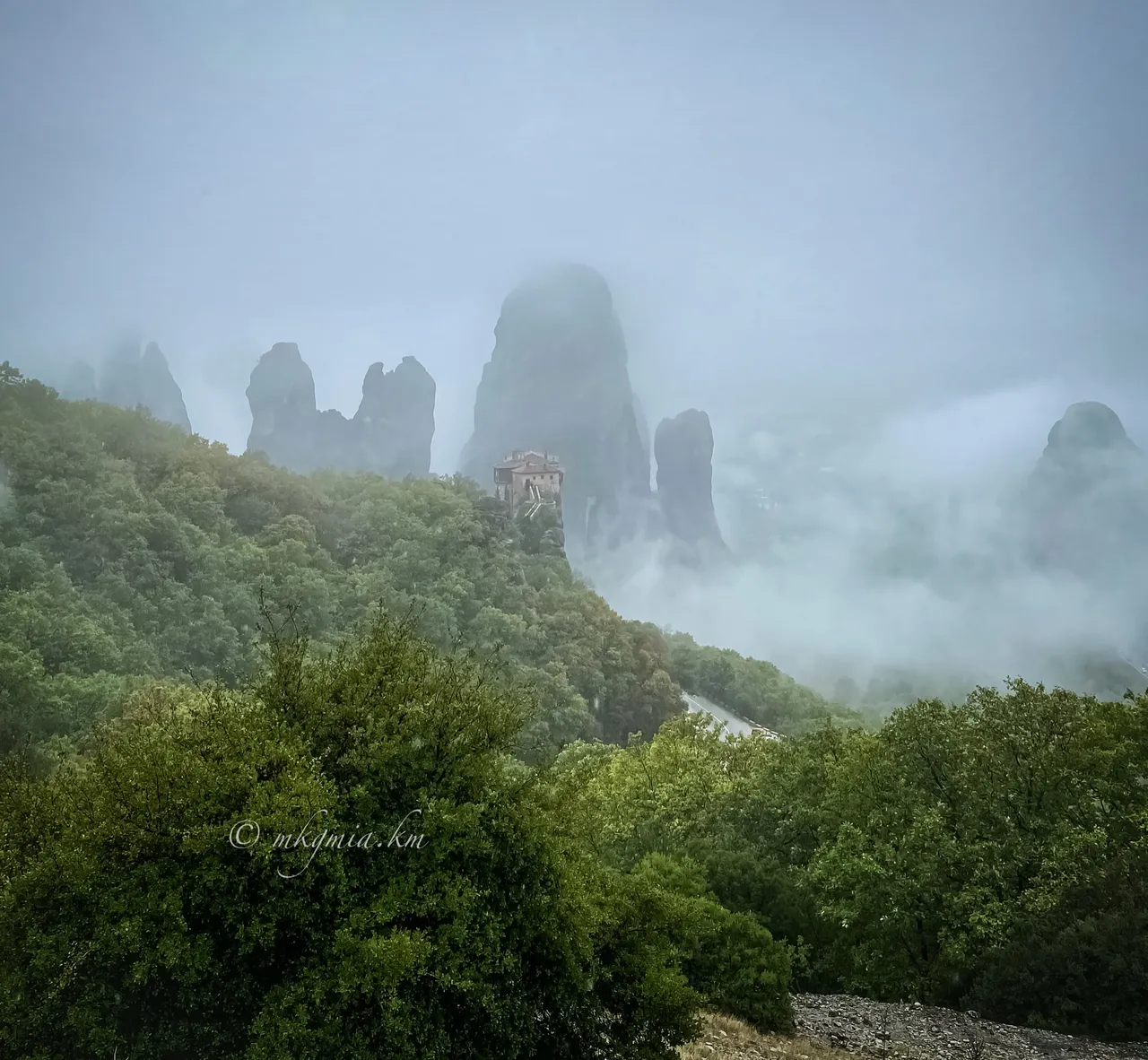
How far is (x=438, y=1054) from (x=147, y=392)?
450 feet

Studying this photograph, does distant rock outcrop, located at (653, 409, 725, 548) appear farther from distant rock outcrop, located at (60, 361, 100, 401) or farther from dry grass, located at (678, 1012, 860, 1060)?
dry grass, located at (678, 1012, 860, 1060)

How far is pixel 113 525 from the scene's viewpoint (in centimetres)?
4456

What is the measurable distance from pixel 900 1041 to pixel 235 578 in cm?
4792

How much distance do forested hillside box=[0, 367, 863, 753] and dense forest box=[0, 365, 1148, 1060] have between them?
1.76m

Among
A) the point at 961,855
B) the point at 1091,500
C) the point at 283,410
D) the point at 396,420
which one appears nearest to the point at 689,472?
the point at 396,420

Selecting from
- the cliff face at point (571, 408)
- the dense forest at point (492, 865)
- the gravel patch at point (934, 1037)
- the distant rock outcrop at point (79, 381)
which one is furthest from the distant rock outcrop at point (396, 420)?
the gravel patch at point (934, 1037)

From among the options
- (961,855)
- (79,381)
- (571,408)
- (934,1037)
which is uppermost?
(571,408)

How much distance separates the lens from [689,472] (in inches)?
6550

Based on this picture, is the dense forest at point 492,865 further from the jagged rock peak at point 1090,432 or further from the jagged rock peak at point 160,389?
the jagged rock peak at point 1090,432

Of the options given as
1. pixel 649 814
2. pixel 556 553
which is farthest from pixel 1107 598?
pixel 649 814

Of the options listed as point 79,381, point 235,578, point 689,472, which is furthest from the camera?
point 689,472

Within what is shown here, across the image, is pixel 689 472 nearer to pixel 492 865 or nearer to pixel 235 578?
pixel 235 578

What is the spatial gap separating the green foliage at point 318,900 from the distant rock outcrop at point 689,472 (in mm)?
156240

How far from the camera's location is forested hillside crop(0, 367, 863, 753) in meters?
34.0
